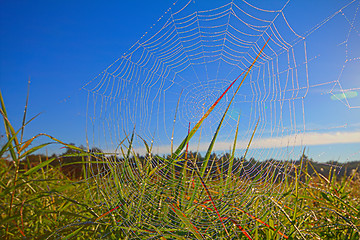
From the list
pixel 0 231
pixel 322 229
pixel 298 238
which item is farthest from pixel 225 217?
pixel 0 231

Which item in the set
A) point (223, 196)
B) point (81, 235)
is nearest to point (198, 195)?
point (223, 196)

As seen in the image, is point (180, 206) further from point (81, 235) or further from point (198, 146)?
point (81, 235)

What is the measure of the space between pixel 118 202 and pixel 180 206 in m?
0.37

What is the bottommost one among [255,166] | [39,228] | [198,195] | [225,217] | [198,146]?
[39,228]

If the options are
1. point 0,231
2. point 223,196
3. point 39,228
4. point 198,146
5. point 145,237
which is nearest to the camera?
point 145,237

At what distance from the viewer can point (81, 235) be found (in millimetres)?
1858

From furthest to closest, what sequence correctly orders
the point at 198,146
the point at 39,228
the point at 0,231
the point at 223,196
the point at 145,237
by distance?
the point at 39,228
the point at 0,231
the point at 223,196
the point at 198,146
the point at 145,237

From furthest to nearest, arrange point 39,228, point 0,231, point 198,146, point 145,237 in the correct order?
point 39,228 → point 0,231 → point 198,146 → point 145,237

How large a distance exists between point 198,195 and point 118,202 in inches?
19.8

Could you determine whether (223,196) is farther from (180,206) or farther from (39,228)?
(39,228)

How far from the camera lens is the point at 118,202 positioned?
168cm

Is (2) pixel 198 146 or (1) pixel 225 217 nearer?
(2) pixel 198 146

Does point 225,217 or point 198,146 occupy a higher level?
point 198,146

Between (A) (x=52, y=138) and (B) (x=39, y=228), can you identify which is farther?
(B) (x=39, y=228)
